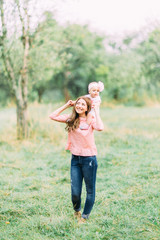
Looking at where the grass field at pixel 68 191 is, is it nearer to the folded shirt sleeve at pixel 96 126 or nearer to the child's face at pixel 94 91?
the folded shirt sleeve at pixel 96 126

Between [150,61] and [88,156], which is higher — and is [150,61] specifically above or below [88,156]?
above

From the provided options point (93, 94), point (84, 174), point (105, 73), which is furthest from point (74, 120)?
point (105, 73)

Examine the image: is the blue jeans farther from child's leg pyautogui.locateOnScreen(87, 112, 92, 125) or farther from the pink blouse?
child's leg pyautogui.locateOnScreen(87, 112, 92, 125)

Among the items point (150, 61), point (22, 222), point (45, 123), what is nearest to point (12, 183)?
point (22, 222)

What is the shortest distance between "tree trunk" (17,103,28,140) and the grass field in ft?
1.11

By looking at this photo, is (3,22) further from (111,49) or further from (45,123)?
(111,49)

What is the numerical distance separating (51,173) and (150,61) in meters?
16.3

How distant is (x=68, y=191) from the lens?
17.5 ft

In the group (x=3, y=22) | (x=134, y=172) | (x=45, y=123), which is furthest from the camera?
(x=45, y=123)

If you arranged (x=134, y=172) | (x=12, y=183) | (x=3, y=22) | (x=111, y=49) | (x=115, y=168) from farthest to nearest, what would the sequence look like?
1. (x=111, y=49)
2. (x=3, y=22)
3. (x=115, y=168)
4. (x=134, y=172)
5. (x=12, y=183)

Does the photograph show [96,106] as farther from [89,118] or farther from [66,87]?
[66,87]

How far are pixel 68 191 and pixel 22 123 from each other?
5.22 m

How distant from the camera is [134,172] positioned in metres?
6.35

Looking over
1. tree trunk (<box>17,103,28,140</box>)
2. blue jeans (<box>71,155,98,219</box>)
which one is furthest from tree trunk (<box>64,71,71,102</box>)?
blue jeans (<box>71,155,98,219</box>)
